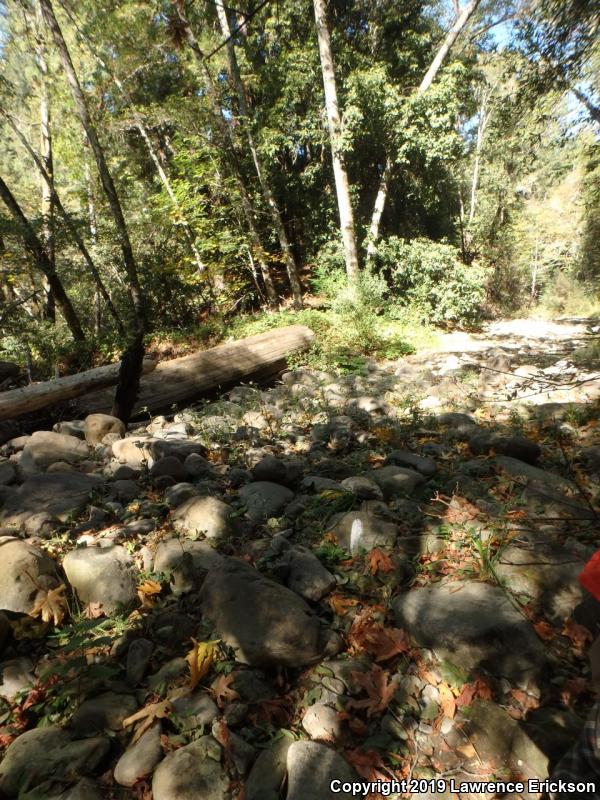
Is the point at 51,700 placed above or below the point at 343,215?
below

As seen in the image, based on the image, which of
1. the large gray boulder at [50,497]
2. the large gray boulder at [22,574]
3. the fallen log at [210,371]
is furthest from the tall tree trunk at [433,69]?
the large gray boulder at [22,574]

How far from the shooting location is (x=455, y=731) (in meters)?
1.65

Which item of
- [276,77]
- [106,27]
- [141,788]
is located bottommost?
[141,788]

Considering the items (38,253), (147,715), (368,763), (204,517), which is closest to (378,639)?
(368,763)

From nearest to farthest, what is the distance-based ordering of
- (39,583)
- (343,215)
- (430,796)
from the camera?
(430,796) < (39,583) < (343,215)

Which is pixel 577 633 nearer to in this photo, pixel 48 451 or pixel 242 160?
pixel 48 451

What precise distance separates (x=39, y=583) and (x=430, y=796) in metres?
2.24

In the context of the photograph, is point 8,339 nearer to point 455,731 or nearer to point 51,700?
point 51,700

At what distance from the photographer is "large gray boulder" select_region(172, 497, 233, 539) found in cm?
293

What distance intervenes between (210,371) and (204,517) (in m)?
4.21

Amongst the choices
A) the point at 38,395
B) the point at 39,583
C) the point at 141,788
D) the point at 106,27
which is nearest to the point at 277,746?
the point at 141,788

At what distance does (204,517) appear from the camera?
2984 millimetres

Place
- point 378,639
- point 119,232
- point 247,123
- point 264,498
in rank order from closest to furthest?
point 378,639 → point 264,498 → point 119,232 → point 247,123

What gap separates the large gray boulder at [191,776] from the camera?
148 centimetres
